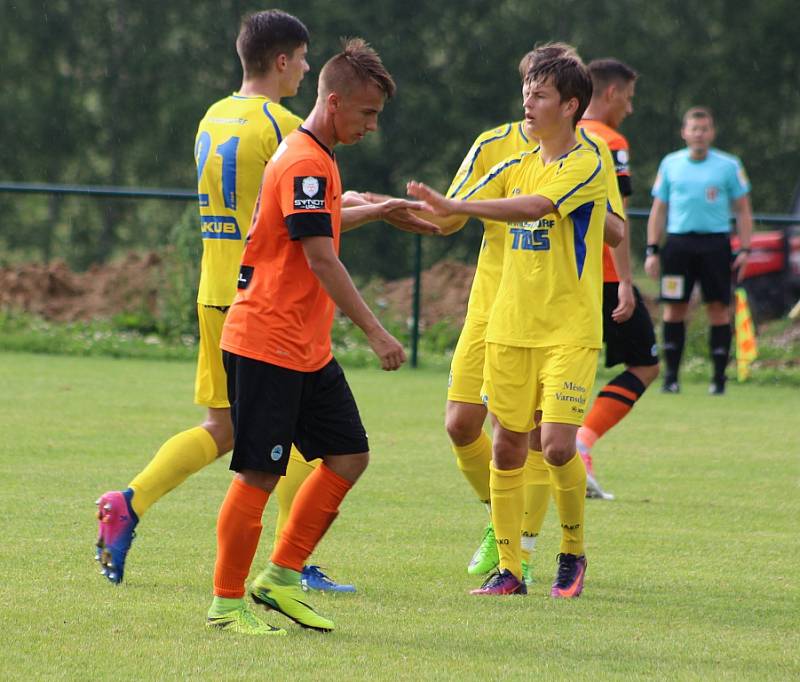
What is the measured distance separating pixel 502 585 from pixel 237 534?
1230mm

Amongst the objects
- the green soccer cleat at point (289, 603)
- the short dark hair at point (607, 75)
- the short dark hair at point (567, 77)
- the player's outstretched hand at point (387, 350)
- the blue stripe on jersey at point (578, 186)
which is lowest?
the green soccer cleat at point (289, 603)

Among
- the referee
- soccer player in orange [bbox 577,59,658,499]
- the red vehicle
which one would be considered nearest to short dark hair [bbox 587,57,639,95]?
soccer player in orange [bbox 577,59,658,499]

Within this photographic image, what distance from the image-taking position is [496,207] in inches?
211

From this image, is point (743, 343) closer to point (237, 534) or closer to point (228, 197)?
point (228, 197)

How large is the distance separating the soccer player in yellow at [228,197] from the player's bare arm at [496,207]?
989 mm

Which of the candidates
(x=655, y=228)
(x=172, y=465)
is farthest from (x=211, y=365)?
(x=655, y=228)

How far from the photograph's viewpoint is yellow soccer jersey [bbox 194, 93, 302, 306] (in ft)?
19.6

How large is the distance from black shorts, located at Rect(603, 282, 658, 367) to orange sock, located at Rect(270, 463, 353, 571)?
9.88 feet

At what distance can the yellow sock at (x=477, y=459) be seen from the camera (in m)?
6.41

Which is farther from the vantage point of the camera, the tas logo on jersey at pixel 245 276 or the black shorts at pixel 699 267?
the black shorts at pixel 699 267

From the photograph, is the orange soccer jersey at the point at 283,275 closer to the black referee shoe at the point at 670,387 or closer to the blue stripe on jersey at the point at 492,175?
the blue stripe on jersey at the point at 492,175

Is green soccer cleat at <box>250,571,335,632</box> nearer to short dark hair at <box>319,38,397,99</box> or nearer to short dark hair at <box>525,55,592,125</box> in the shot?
short dark hair at <box>319,38,397,99</box>

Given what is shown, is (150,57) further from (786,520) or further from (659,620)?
(659,620)

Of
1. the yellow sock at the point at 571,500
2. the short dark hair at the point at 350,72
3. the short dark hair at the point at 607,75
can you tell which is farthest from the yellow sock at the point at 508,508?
the short dark hair at the point at 607,75
